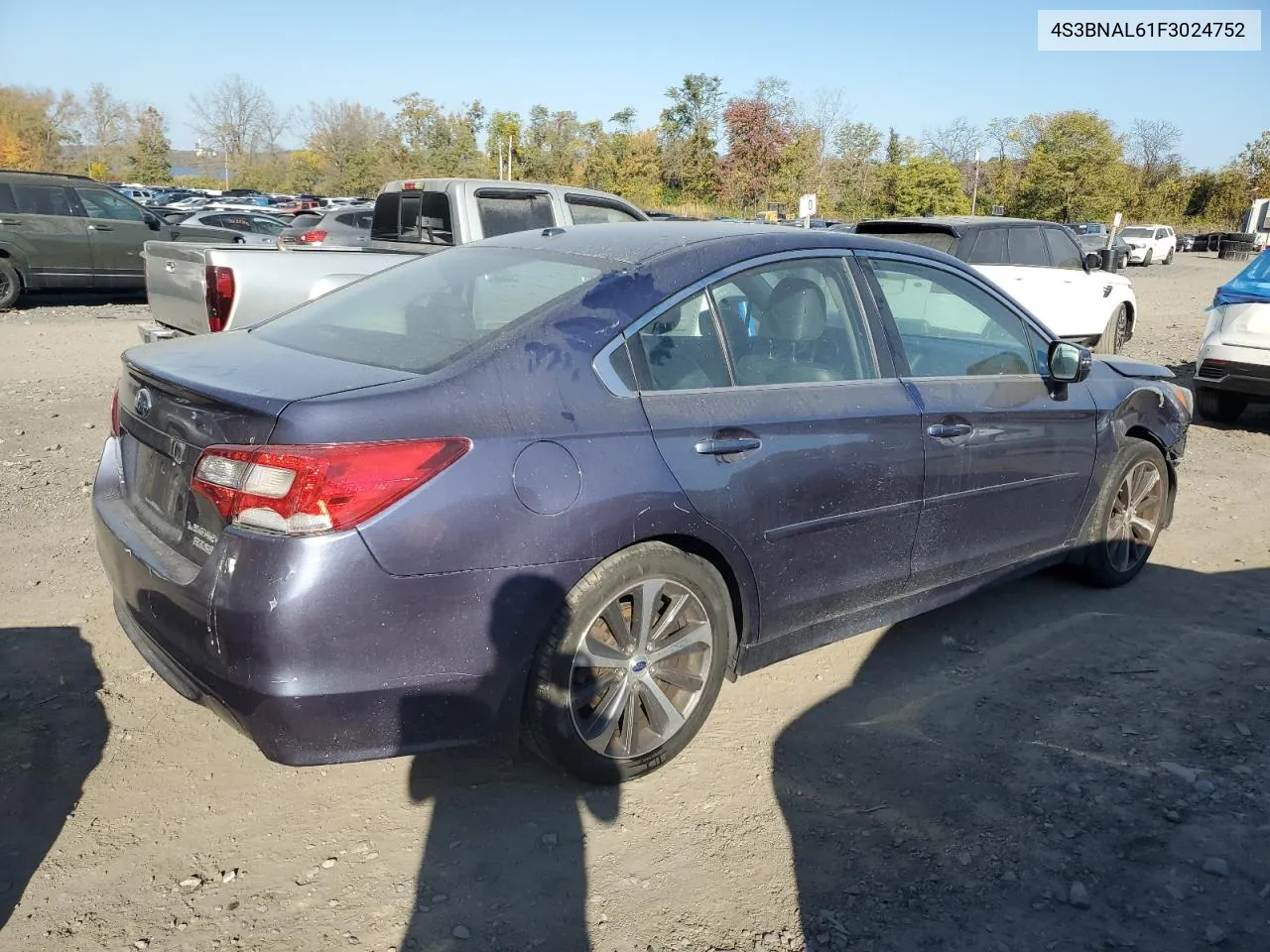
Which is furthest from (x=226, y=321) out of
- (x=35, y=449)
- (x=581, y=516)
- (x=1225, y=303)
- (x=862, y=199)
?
(x=862, y=199)

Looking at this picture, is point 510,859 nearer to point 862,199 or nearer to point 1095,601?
point 1095,601

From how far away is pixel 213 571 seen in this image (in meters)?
2.67

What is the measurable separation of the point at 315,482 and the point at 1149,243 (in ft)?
142

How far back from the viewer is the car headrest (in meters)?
3.67

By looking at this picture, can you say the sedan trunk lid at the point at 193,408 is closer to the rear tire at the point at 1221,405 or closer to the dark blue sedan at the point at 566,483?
the dark blue sedan at the point at 566,483

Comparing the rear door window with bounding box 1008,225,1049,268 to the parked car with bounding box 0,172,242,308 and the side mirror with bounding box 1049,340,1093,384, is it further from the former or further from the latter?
the parked car with bounding box 0,172,242,308

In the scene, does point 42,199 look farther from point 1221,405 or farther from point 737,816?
point 737,816

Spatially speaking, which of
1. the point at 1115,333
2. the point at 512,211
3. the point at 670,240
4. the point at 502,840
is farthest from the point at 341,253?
the point at 1115,333

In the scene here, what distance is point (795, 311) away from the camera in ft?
12.3

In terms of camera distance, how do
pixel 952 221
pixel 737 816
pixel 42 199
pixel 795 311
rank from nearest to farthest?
pixel 737 816 → pixel 795 311 → pixel 952 221 → pixel 42 199

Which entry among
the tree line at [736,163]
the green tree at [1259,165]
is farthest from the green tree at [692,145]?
the green tree at [1259,165]

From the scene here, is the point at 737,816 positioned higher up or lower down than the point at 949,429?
lower down

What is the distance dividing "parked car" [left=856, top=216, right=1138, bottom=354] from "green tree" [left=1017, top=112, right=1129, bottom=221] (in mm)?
39997

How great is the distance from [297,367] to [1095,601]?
3808 millimetres
